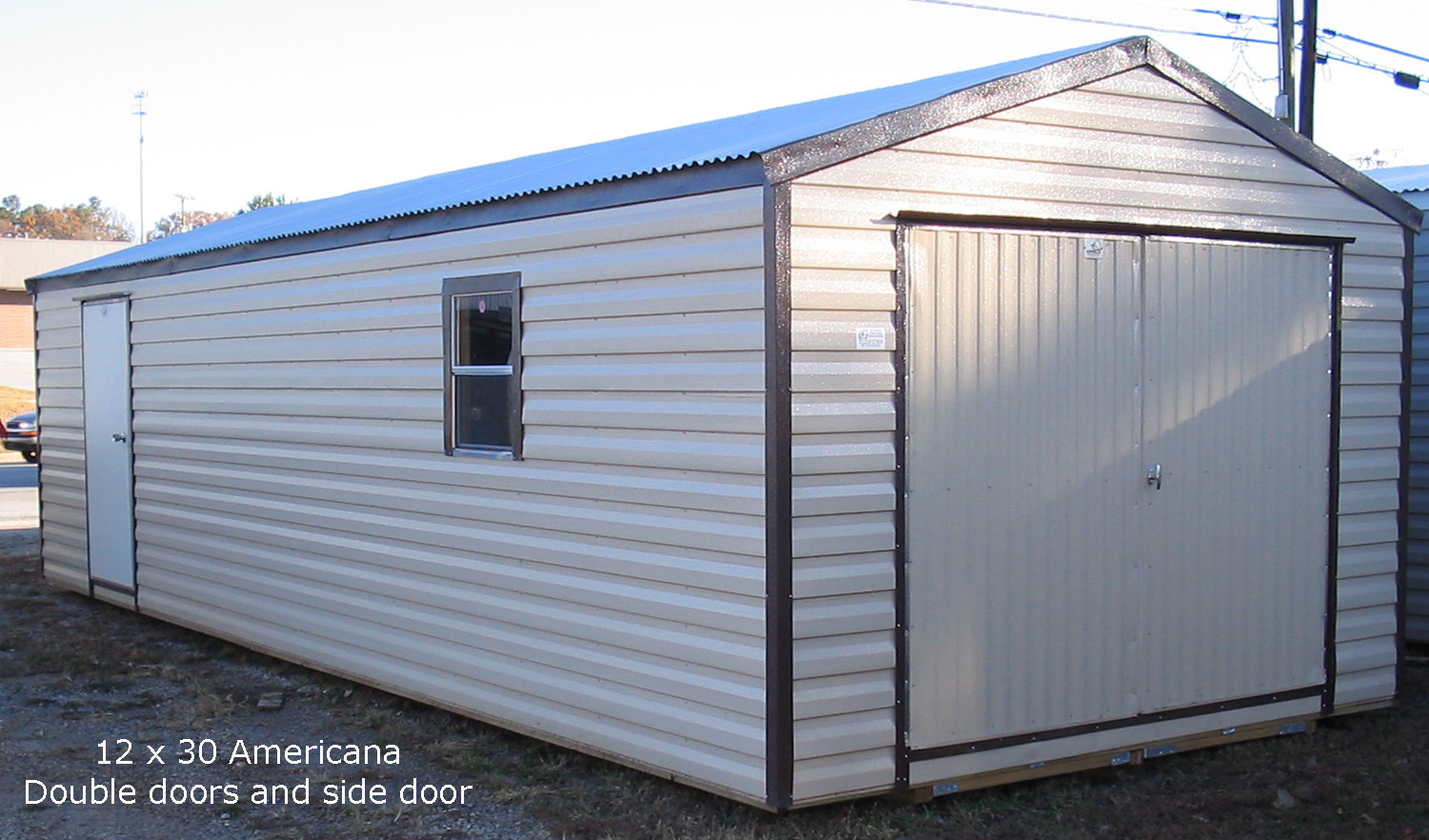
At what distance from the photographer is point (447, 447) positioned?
6.99 m

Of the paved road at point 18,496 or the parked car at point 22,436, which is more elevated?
the parked car at point 22,436

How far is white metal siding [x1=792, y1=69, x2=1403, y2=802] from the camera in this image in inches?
208

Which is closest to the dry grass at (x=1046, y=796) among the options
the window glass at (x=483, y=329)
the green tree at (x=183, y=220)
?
the window glass at (x=483, y=329)

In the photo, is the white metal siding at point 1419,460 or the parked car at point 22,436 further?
the parked car at point 22,436

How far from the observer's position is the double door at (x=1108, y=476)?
5.58 meters

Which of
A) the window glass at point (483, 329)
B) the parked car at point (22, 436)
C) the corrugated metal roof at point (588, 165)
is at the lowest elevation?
the parked car at point (22, 436)

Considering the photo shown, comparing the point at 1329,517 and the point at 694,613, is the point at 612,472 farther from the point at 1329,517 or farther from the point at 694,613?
the point at 1329,517

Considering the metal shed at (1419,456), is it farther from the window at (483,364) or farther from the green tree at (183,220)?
the green tree at (183,220)

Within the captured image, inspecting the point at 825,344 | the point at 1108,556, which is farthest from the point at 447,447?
the point at 1108,556

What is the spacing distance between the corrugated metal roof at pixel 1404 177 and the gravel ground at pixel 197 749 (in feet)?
21.2

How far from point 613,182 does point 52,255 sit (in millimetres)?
39258

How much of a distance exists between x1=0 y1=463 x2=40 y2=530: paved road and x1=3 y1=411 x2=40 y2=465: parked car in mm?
1131

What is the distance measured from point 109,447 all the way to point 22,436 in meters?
15.8

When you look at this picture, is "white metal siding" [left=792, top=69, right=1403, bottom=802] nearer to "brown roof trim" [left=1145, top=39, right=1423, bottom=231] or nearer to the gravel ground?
"brown roof trim" [left=1145, top=39, right=1423, bottom=231]
